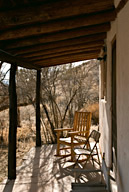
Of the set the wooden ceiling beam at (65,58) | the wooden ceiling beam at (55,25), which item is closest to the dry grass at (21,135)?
the wooden ceiling beam at (65,58)

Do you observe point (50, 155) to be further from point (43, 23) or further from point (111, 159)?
point (43, 23)

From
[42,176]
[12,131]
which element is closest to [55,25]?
[12,131]

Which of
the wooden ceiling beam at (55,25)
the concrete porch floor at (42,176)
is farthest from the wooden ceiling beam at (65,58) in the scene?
the concrete porch floor at (42,176)

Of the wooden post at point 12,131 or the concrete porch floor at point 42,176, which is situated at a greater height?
the wooden post at point 12,131

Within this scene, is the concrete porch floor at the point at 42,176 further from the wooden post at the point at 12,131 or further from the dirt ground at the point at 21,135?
the dirt ground at the point at 21,135

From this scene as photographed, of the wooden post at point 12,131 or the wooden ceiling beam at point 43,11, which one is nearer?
the wooden ceiling beam at point 43,11

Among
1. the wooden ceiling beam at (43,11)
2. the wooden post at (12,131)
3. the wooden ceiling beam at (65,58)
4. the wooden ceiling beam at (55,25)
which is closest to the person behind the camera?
the wooden ceiling beam at (43,11)

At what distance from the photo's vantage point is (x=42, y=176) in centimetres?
357

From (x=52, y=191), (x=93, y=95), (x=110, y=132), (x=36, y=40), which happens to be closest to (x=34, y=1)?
(x=36, y=40)

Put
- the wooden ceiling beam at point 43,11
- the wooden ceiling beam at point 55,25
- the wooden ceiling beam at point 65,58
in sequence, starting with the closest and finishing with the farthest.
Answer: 1. the wooden ceiling beam at point 43,11
2. the wooden ceiling beam at point 55,25
3. the wooden ceiling beam at point 65,58

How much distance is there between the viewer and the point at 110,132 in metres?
3.37

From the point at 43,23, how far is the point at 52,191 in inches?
99.4

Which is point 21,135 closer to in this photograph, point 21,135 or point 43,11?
point 21,135

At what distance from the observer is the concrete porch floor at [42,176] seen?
10.2 ft
